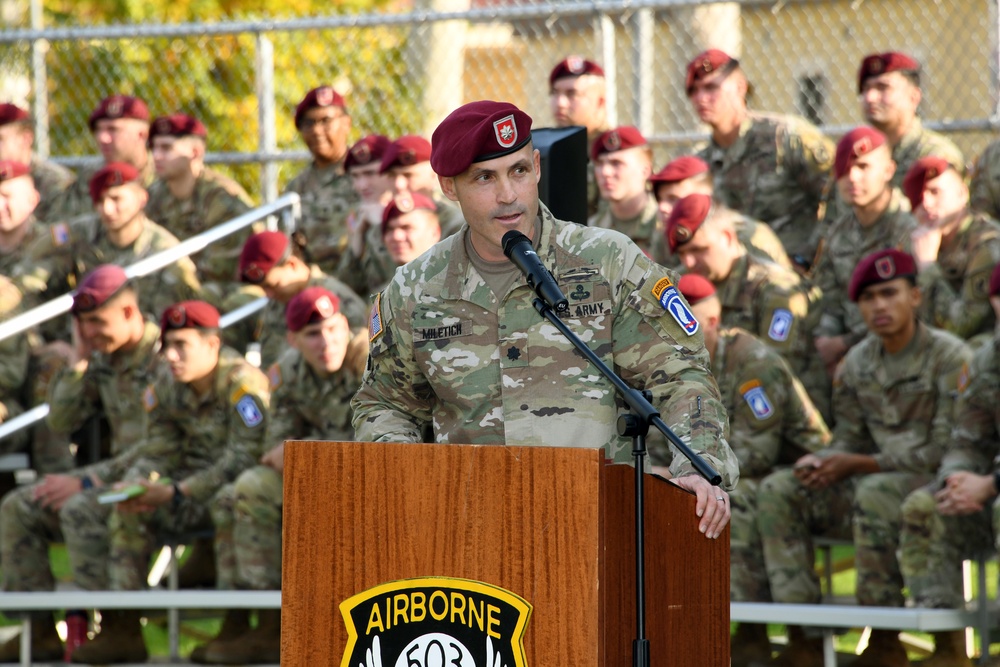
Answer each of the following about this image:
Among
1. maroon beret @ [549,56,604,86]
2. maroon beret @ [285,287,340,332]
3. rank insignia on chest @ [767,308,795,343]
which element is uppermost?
maroon beret @ [549,56,604,86]

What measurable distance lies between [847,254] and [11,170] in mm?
4466

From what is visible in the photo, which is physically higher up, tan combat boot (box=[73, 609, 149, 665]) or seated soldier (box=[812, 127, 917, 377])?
seated soldier (box=[812, 127, 917, 377])


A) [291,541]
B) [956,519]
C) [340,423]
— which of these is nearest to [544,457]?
[291,541]

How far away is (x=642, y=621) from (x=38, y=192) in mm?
7072

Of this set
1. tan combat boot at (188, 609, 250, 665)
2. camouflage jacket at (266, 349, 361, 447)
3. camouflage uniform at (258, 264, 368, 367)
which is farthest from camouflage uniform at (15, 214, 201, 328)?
tan combat boot at (188, 609, 250, 665)

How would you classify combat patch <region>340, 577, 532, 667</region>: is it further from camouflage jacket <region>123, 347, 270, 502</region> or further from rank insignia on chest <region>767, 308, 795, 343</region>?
camouflage jacket <region>123, 347, 270, 502</region>

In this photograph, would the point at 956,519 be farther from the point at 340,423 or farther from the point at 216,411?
the point at 216,411

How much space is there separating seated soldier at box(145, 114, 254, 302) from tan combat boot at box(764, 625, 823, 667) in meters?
3.66

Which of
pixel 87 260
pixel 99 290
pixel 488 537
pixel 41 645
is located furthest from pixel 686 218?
pixel 488 537

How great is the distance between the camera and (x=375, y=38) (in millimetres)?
9109

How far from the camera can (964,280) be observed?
5891 millimetres

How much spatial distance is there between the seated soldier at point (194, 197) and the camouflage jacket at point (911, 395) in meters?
3.59

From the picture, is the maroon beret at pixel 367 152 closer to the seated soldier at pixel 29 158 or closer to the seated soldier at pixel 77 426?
the seated soldier at pixel 77 426

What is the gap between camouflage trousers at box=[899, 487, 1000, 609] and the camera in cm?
496
